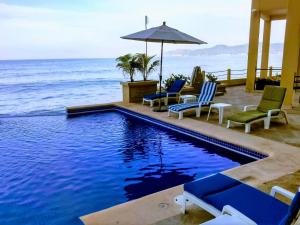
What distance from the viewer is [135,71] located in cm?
961

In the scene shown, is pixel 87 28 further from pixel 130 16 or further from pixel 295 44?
pixel 295 44

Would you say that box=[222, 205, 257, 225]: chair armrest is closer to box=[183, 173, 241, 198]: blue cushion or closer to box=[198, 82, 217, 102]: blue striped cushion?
box=[183, 173, 241, 198]: blue cushion

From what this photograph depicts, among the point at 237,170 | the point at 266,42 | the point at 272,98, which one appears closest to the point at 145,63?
the point at 272,98

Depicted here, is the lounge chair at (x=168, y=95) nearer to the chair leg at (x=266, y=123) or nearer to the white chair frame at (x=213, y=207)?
the chair leg at (x=266, y=123)

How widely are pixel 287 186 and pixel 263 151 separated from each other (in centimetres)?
146

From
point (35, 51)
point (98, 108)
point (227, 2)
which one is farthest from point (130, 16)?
point (98, 108)

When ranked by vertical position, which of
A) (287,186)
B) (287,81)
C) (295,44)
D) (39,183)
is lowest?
(39,183)

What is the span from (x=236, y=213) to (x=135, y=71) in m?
7.74

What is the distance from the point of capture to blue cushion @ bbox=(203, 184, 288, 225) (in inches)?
92.4

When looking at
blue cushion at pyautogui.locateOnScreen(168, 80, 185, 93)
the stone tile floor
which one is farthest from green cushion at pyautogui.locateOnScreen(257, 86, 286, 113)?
blue cushion at pyautogui.locateOnScreen(168, 80, 185, 93)

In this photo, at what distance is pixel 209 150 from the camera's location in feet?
18.3

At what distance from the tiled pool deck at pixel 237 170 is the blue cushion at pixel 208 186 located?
0.27 m

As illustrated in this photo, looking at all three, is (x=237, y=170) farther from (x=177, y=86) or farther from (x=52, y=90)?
(x=52, y=90)

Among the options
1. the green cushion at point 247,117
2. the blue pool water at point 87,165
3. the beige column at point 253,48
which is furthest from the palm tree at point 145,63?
the beige column at point 253,48
